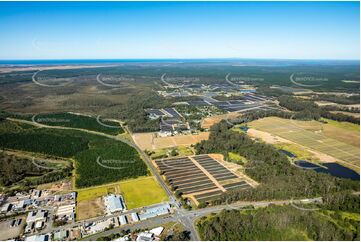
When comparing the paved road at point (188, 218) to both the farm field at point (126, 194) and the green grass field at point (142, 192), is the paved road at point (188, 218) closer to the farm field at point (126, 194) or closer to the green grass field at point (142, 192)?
the farm field at point (126, 194)

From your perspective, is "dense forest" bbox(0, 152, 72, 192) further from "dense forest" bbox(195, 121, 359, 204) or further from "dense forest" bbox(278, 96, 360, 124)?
"dense forest" bbox(278, 96, 360, 124)

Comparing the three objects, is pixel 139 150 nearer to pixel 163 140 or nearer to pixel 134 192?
pixel 163 140

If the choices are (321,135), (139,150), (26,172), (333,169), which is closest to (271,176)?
(333,169)

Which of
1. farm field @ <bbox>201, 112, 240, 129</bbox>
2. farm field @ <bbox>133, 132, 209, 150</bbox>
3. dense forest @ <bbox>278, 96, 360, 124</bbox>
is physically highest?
dense forest @ <bbox>278, 96, 360, 124</bbox>

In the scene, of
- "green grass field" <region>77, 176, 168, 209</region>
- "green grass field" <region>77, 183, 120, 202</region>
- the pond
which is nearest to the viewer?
"green grass field" <region>77, 176, 168, 209</region>

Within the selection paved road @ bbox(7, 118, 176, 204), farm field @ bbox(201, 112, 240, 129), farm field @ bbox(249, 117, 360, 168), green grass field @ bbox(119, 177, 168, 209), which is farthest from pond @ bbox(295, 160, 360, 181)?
farm field @ bbox(201, 112, 240, 129)

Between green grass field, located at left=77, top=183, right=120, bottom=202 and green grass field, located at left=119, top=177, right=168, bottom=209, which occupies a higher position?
green grass field, located at left=77, top=183, right=120, bottom=202
